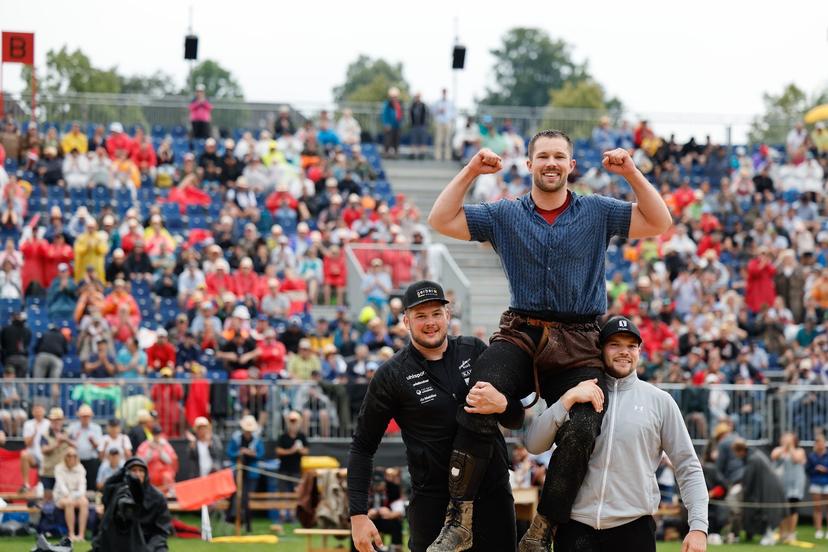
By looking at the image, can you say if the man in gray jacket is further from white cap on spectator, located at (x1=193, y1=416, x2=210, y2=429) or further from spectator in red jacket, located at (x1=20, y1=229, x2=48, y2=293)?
spectator in red jacket, located at (x1=20, y1=229, x2=48, y2=293)

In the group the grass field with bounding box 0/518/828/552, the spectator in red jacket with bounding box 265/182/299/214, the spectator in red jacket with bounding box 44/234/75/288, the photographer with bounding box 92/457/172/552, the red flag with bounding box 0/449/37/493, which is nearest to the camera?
the photographer with bounding box 92/457/172/552

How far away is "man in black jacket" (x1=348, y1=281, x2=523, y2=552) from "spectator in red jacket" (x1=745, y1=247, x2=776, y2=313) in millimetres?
15617

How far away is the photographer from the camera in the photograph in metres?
12.2

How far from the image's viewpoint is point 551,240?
620 cm

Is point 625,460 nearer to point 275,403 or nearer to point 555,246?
point 555,246

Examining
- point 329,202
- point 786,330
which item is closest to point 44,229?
point 329,202

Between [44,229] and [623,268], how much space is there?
8.45 metres

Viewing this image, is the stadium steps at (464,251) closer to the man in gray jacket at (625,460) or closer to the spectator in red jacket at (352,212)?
the spectator in red jacket at (352,212)

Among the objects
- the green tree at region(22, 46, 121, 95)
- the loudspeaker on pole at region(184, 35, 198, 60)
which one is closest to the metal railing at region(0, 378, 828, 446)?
the loudspeaker on pole at region(184, 35, 198, 60)

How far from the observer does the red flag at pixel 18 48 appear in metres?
24.5

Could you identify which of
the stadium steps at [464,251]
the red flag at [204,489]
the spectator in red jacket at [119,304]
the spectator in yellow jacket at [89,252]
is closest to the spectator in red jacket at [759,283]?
the stadium steps at [464,251]

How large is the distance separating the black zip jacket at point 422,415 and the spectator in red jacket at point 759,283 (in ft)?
51.1

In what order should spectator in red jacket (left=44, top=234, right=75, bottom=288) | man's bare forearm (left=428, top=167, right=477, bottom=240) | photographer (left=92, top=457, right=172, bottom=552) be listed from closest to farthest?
man's bare forearm (left=428, top=167, right=477, bottom=240) < photographer (left=92, top=457, right=172, bottom=552) < spectator in red jacket (left=44, top=234, right=75, bottom=288)

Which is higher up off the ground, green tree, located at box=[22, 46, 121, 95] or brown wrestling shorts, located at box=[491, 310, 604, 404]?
green tree, located at box=[22, 46, 121, 95]
